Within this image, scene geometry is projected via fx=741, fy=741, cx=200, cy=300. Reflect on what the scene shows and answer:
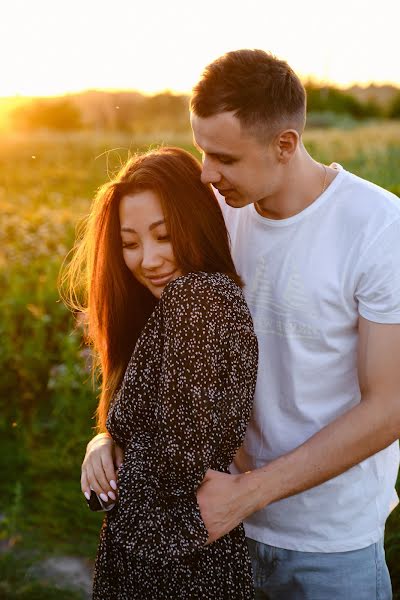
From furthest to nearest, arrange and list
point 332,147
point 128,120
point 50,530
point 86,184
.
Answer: point 128,120
point 86,184
point 332,147
point 50,530

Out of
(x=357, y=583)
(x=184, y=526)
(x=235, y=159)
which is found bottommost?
(x=357, y=583)

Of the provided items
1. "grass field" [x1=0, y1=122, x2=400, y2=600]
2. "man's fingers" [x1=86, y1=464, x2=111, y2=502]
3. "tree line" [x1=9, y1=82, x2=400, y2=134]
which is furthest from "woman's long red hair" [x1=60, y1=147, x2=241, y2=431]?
"tree line" [x1=9, y1=82, x2=400, y2=134]

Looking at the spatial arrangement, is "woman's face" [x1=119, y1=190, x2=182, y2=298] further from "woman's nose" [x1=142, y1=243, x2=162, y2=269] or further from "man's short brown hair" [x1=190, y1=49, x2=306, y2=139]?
"man's short brown hair" [x1=190, y1=49, x2=306, y2=139]

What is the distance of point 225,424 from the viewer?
6.45ft

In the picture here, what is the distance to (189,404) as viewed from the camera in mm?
1885

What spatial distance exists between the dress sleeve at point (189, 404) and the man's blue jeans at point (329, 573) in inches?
23.2

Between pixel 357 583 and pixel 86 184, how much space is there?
17072 millimetres

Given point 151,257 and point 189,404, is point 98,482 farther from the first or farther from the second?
point 151,257

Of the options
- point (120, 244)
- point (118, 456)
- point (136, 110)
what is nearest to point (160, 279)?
point (120, 244)

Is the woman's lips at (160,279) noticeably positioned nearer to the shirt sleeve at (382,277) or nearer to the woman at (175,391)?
the woman at (175,391)

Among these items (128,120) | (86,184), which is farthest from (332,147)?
(128,120)

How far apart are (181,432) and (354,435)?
20.7 inches

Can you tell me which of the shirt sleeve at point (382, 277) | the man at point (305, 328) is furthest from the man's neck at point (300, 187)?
the shirt sleeve at point (382, 277)

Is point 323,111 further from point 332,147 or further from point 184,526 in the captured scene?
point 184,526
